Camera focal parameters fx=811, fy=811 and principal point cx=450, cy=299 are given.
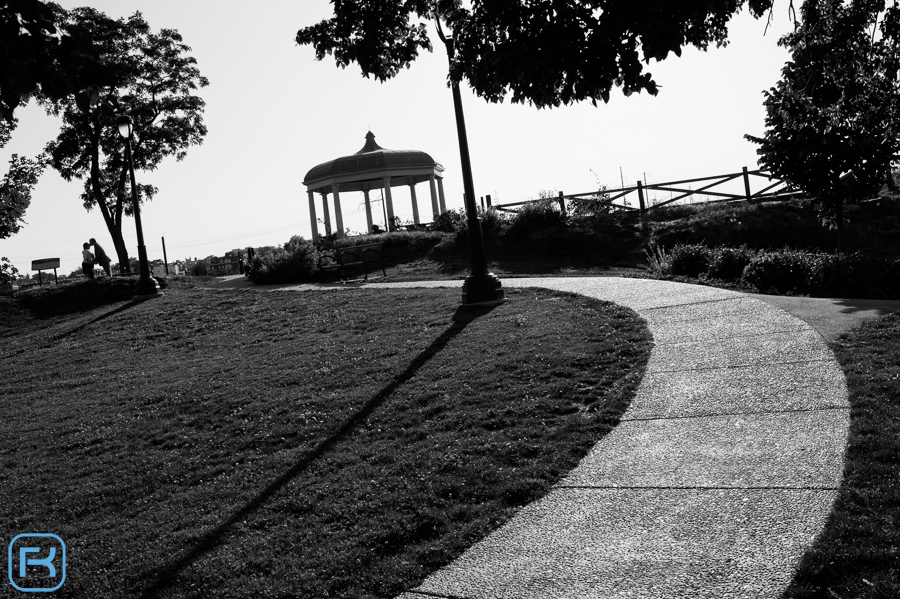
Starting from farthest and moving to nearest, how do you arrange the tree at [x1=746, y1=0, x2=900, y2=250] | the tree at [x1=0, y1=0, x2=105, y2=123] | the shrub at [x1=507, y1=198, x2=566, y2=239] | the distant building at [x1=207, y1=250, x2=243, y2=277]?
the distant building at [x1=207, y1=250, x2=243, y2=277]
the shrub at [x1=507, y1=198, x2=566, y2=239]
the tree at [x1=746, y1=0, x2=900, y2=250]
the tree at [x1=0, y1=0, x2=105, y2=123]

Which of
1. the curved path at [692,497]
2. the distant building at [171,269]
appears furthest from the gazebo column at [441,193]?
the curved path at [692,497]

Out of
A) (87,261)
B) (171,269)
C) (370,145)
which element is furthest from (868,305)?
(171,269)

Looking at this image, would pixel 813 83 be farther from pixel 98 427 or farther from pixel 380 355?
pixel 98 427

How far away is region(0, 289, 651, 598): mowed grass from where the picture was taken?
454 cm

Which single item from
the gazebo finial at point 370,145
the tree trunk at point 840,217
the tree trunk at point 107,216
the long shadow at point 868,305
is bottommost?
the long shadow at point 868,305

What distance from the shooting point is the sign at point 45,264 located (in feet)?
91.9

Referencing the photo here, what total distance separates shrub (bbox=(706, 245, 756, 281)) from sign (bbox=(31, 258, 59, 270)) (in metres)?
23.3

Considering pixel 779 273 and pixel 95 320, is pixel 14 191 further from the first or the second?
pixel 779 273

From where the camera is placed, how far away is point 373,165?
1304 inches

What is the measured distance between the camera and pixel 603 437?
5773 millimetres

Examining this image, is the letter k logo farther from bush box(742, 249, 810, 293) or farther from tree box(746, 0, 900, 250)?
bush box(742, 249, 810, 293)

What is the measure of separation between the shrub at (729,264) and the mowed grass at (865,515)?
22.7ft

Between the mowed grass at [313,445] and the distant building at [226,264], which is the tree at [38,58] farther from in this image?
the distant building at [226,264]

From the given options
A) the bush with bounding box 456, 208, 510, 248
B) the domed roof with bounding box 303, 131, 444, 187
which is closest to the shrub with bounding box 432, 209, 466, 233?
the bush with bounding box 456, 208, 510, 248
